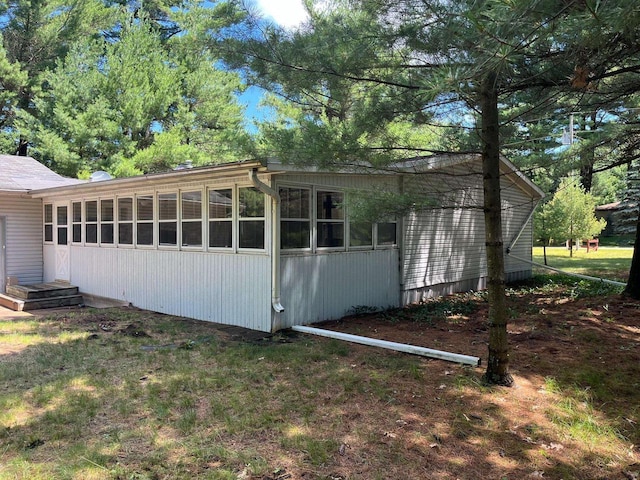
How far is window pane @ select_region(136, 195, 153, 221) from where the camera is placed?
8961mm

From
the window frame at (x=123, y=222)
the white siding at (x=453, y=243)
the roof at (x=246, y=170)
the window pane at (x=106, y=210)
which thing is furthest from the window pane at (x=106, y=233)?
the white siding at (x=453, y=243)

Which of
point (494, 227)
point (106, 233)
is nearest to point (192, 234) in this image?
point (106, 233)

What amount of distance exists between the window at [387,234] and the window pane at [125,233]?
5117 mm

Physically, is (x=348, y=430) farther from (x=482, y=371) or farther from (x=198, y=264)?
(x=198, y=264)

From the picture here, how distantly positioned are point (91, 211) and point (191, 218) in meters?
3.96

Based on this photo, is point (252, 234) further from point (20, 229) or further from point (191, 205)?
point (20, 229)

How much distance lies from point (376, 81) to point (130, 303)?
7.18 meters

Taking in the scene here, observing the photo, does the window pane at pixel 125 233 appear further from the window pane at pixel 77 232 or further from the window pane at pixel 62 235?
the window pane at pixel 62 235

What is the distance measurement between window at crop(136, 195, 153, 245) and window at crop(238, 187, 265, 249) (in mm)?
2703

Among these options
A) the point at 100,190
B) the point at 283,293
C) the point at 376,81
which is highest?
the point at 376,81

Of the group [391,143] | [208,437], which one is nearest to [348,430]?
[208,437]

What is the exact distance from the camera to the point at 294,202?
712cm

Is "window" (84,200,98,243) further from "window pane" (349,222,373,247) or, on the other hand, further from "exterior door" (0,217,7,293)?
"window pane" (349,222,373,247)

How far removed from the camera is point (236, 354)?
19.1ft
